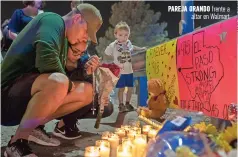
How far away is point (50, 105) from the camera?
4.79 feet

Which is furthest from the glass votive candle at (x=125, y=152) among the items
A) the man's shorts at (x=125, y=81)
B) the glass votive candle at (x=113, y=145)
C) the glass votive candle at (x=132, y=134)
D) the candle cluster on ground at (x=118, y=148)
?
the man's shorts at (x=125, y=81)

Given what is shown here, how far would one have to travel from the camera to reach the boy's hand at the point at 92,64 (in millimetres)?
1785

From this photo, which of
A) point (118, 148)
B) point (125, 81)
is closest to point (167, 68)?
point (125, 81)

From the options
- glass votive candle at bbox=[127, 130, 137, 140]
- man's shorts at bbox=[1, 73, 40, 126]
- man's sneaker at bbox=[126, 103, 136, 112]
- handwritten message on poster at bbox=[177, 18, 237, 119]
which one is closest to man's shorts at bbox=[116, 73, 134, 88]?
man's sneaker at bbox=[126, 103, 136, 112]

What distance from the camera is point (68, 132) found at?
178cm

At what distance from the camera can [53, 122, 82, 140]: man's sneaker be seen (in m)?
1.75

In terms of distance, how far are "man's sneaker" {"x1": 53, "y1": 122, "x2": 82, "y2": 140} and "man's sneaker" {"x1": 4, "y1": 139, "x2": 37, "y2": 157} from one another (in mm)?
383

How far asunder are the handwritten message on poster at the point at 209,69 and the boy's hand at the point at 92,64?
0.54 m

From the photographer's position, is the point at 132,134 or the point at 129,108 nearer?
the point at 132,134

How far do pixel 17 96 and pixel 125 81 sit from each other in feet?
4.87

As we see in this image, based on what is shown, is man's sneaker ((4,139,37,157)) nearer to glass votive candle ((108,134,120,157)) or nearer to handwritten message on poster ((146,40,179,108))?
glass votive candle ((108,134,120,157))

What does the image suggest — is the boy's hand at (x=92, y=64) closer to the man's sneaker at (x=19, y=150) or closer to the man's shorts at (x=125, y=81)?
the man's sneaker at (x=19, y=150)

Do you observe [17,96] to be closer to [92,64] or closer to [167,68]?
[92,64]

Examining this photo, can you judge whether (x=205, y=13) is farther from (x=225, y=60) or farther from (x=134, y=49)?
(x=225, y=60)
